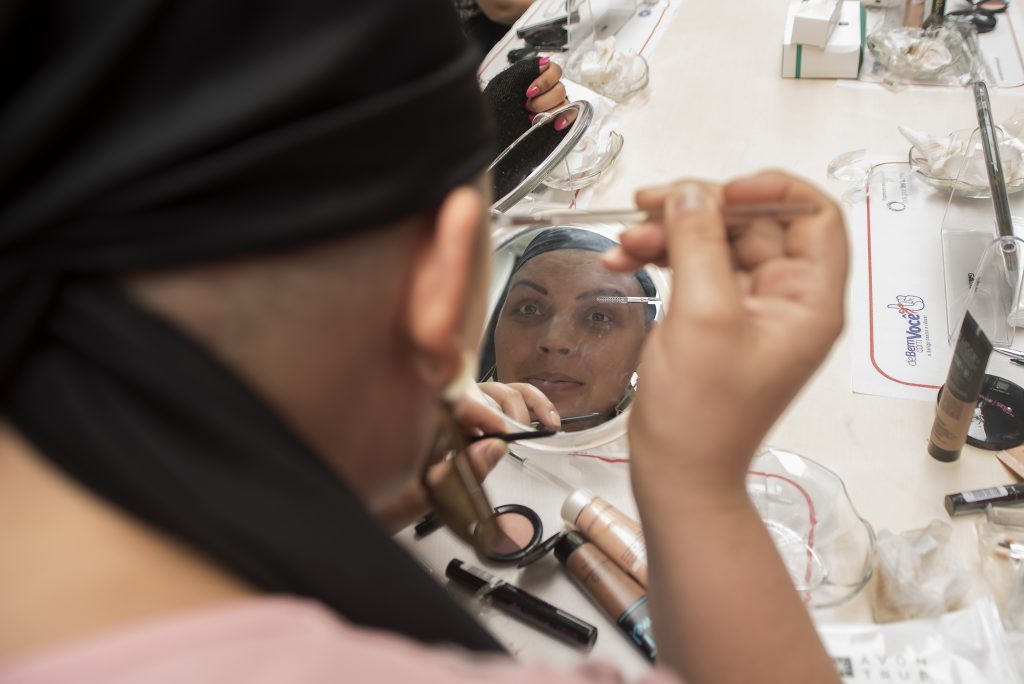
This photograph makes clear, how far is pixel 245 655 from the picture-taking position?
0.30 meters

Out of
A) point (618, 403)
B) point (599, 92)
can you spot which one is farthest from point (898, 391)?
point (599, 92)

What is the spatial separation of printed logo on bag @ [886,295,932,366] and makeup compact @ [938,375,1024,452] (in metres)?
0.06

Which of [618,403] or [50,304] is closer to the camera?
[50,304]

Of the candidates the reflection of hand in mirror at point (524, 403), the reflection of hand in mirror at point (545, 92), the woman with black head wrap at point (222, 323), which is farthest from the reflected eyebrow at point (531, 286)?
the woman with black head wrap at point (222, 323)

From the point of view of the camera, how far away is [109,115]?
1.00 feet

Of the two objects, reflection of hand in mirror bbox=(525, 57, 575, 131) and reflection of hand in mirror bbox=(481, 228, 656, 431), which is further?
reflection of hand in mirror bbox=(525, 57, 575, 131)

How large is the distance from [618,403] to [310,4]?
537 millimetres

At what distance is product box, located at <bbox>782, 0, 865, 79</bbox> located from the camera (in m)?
1.21

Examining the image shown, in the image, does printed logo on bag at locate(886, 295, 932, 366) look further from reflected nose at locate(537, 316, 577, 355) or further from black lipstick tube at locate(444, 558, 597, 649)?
black lipstick tube at locate(444, 558, 597, 649)

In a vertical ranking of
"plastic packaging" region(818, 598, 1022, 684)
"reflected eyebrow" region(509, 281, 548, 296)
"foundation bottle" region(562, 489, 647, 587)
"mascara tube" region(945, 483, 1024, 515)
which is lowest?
"plastic packaging" region(818, 598, 1022, 684)

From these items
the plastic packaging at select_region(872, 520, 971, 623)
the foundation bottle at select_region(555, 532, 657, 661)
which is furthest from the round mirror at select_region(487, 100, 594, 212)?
the plastic packaging at select_region(872, 520, 971, 623)

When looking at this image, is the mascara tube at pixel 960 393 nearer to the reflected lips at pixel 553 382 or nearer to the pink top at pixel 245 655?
the reflected lips at pixel 553 382

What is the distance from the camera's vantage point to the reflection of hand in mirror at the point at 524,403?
802mm

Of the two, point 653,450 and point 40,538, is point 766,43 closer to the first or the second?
point 653,450
